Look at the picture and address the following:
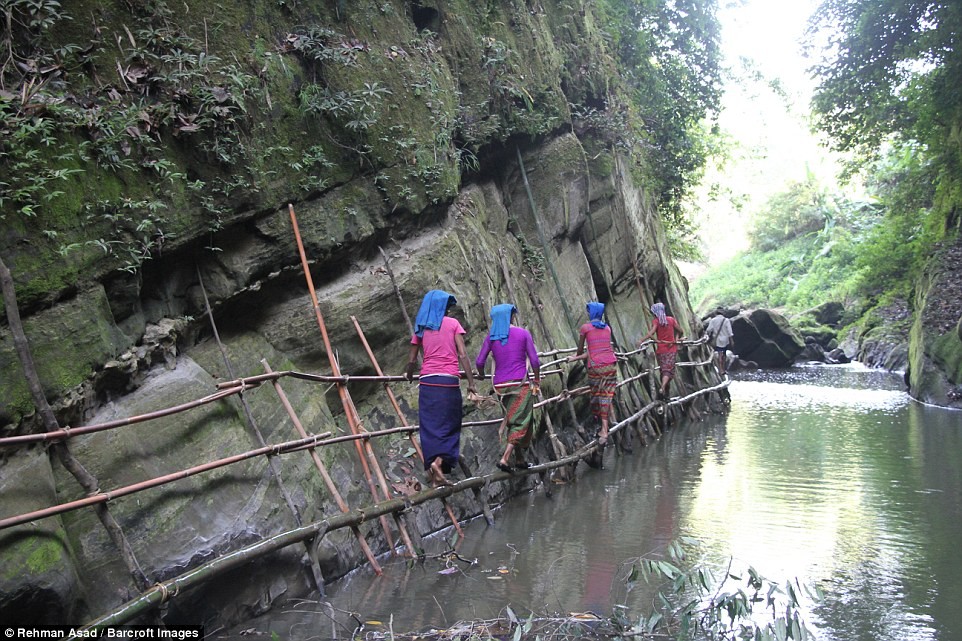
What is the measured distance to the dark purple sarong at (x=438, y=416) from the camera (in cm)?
559

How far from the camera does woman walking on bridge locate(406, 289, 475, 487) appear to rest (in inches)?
220

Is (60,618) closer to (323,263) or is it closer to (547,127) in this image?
(323,263)

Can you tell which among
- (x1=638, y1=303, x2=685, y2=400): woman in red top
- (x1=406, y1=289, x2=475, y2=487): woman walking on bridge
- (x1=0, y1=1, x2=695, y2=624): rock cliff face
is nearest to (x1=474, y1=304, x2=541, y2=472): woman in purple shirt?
(x1=0, y1=1, x2=695, y2=624): rock cliff face

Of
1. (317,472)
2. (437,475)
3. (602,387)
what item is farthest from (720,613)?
(602,387)

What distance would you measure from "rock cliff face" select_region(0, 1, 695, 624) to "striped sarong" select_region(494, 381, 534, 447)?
0.58m

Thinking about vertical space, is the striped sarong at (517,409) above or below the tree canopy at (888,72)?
below

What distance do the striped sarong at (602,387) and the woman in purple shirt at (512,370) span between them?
84.9 inches

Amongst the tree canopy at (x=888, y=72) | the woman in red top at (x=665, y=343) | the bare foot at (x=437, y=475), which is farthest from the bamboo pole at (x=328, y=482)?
the tree canopy at (x=888, y=72)

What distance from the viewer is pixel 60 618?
354cm

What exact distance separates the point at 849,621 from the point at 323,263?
4604 millimetres

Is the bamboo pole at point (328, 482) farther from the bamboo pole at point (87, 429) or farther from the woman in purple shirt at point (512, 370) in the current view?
the woman in purple shirt at point (512, 370)

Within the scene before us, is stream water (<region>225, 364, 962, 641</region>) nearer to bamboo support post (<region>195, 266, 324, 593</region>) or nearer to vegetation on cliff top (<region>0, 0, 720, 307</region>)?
bamboo support post (<region>195, 266, 324, 593</region>)

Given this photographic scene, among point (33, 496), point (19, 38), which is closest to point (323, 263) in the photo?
point (19, 38)

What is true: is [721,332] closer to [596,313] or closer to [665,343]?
[665,343]
